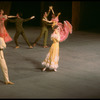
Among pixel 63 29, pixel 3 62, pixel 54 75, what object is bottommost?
pixel 54 75

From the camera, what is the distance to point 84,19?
2144cm

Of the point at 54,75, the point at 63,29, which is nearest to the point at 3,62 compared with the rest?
the point at 54,75

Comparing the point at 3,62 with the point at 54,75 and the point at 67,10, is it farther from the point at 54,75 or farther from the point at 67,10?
the point at 67,10

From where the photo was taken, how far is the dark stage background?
68.7ft

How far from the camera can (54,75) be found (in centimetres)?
883

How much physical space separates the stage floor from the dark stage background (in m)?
7.91

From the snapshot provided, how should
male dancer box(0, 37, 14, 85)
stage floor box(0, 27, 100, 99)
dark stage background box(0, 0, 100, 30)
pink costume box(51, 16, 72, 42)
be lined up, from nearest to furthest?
1. stage floor box(0, 27, 100, 99)
2. male dancer box(0, 37, 14, 85)
3. pink costume box(51, 16, 72, 42)
4. dark stage background box(0, 0, 100, 30)

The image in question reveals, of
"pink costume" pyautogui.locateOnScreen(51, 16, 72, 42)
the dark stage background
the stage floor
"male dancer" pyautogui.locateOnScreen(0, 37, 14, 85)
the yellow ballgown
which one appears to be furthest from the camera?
the dark stage background

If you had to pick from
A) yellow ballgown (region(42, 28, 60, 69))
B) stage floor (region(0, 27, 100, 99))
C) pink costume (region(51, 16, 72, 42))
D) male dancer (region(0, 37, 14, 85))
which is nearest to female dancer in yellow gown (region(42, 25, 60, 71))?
yellow ballgown (region(42, 28, 60, 69))

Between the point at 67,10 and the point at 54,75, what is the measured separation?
1662 centimetres

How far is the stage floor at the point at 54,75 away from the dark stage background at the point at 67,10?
791 centimetres

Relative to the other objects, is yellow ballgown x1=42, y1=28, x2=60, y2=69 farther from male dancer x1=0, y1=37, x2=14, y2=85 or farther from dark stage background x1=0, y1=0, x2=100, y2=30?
dark stage background x1=0, y1=0, x2=100, y2=30

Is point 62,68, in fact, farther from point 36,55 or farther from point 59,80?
point 36,55

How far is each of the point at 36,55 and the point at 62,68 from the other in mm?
2383
